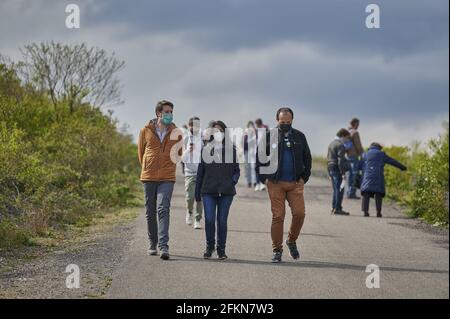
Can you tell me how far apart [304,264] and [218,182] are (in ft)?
5.61

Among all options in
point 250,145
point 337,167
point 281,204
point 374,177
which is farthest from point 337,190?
point 281,204

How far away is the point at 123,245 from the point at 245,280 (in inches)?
170

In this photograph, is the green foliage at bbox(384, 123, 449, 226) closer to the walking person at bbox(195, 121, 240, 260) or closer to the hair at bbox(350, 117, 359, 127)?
the hair at bbox(350, 117, 359, 127)

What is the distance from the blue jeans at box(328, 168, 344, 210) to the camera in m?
21.9

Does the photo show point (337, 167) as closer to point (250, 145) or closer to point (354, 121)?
point (354, 121)

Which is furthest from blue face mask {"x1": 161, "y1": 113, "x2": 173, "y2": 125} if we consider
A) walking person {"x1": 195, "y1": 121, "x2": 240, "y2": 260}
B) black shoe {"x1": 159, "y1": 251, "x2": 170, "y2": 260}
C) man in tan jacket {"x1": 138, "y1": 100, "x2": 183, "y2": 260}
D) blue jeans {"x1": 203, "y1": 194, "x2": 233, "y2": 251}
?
black shoe {"x1": 159, "y1": 251, "x2": 170, "y2": 260}

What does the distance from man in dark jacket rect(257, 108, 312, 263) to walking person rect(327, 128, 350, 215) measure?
8.59 m

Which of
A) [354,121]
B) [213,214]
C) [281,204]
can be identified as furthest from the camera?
[354,121]

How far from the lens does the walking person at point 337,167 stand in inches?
867

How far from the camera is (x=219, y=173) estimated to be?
1364 centimetres

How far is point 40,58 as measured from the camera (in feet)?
105
